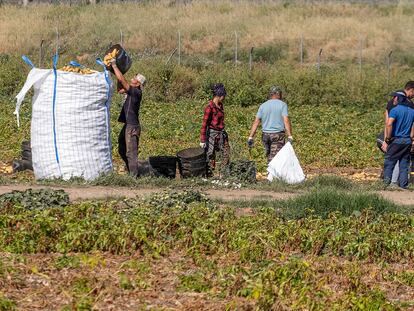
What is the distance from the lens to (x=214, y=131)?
16062 mm

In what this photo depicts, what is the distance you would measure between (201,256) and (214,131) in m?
6.39

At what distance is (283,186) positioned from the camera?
15352mm

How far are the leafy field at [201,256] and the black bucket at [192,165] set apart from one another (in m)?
3.22

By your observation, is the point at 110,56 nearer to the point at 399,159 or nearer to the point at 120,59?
the point at 120,59

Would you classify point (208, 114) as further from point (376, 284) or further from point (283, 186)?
point (376, 284)

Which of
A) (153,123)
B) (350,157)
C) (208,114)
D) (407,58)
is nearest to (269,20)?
(407,58)

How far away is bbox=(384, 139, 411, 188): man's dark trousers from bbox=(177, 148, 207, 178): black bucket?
2593 millimetres

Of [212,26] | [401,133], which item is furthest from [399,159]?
[212,26]

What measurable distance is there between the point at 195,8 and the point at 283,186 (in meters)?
39.8

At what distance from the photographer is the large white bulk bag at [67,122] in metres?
14.7

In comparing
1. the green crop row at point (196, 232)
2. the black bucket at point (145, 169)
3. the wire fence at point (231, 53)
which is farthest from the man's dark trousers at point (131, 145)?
the wire fence at point (231, 53)

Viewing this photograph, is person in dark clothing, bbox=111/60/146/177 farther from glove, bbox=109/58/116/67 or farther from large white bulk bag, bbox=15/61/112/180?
large white bulk bag, bbox=15/61/112/180

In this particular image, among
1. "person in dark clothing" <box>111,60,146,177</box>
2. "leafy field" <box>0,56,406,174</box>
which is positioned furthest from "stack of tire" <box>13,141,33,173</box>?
"leafy field" <box>0,56,406,174</box>

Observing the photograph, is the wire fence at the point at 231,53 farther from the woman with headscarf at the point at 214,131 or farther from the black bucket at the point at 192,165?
the black bucket at the point at 192,165
